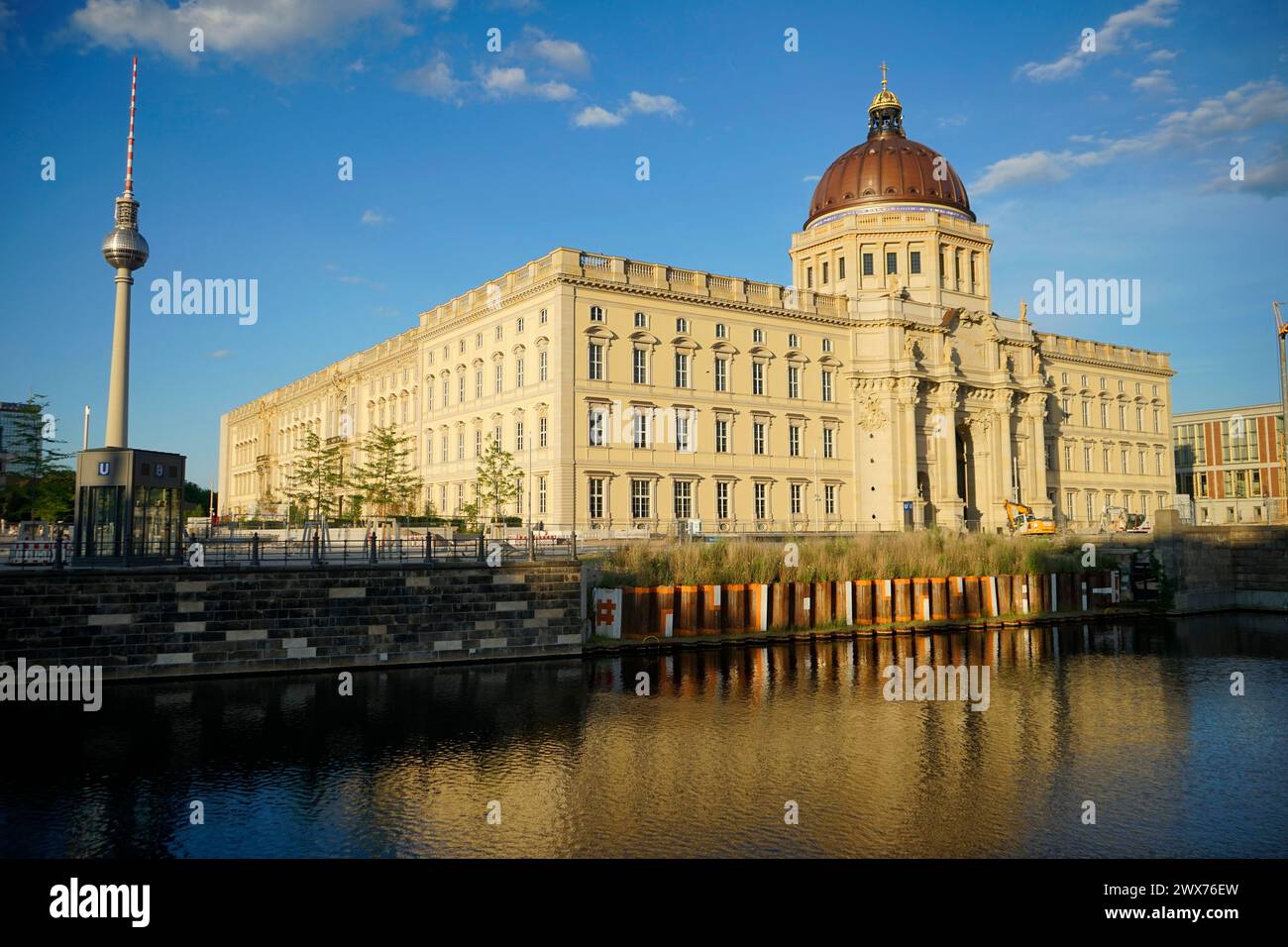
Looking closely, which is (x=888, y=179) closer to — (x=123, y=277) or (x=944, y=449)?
(x=944, y=449)

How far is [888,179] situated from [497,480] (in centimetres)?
4493

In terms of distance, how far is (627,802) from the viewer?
15156mm

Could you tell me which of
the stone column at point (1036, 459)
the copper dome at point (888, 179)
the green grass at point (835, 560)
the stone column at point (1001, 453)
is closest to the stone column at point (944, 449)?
the stone column at point (1001, 453)

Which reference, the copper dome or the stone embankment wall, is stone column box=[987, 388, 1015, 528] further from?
the stone embankment wall

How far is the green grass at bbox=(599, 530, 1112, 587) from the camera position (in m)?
34.2

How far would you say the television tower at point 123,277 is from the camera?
41094 mm

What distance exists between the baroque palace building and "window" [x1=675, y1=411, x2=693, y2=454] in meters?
0.14

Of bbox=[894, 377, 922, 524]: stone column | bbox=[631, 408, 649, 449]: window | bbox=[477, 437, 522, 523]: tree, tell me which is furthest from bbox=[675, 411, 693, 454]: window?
bbox=[894, 377, 922, 524]: stone column

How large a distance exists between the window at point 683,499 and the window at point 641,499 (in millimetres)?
2084

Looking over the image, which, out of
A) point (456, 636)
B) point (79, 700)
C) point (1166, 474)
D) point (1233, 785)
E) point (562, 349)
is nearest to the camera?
point (1233, 785)

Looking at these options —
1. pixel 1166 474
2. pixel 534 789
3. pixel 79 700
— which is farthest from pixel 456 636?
pixel 1166 474

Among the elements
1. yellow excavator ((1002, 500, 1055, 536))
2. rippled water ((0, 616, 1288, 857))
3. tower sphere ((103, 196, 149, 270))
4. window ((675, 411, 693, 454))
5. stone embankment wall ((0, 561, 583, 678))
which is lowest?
rippled water ((0, 616, 1288, 857))
